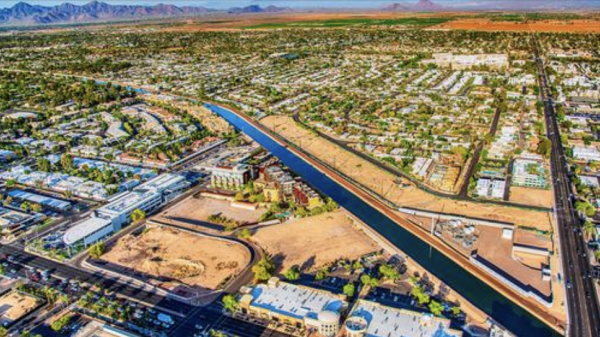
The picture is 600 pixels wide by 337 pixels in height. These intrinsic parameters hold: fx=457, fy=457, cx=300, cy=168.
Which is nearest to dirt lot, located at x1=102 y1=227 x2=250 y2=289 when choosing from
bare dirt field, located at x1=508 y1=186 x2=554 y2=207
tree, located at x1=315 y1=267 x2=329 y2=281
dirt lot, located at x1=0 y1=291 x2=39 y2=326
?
tree, located at x1=315 y1=267 x2=329 y2=281

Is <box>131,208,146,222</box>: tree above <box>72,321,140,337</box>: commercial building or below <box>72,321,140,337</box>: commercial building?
above

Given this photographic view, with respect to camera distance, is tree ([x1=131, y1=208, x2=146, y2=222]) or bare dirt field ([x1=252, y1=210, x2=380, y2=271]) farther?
tree ([x1=131, y1=208, x2=146, y2=222])

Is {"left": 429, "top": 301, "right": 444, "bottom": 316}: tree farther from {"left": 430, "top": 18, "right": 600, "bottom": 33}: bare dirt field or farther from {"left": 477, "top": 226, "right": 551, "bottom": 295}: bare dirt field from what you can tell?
{"left": 430, "top": 18, "right": 600, "bottom": 33}: bare dirt field

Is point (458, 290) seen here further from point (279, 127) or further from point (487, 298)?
point (279, 127)

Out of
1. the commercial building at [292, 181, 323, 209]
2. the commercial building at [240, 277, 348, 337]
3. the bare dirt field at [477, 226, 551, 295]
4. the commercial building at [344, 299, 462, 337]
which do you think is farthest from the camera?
the commercial building at [292, 181, 323, 209]

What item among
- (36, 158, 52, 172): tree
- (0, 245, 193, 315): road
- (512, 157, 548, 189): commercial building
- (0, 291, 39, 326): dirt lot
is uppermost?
(512, 157, 548, 189): commercial building

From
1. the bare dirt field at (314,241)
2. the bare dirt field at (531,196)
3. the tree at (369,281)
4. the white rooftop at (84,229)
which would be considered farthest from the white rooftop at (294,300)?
the bare dirt field at (531,196)

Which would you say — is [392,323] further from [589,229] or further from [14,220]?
[14,220]
